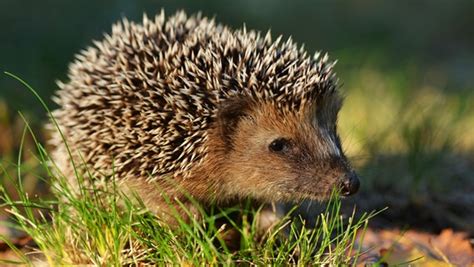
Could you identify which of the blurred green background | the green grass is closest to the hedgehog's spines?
the green grass

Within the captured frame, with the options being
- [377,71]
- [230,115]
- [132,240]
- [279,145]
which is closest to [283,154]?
[279,145]

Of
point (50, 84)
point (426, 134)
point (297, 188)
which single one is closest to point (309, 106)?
point (297, 188)

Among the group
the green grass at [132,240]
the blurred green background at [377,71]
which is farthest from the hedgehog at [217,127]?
the blurred green background at [377,71]

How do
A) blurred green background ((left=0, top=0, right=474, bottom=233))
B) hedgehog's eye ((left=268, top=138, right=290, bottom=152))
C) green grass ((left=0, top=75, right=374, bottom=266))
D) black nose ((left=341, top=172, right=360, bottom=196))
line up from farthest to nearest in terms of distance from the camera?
blurred green background ((left=0, top=0, right=474, bottom=233)) → hedgehog's eye ((left=268, top=138, right=290, bottom=152)) → black nose ((left=341, top=172, right=360, bottom=196)) → green grass ((left=0, top=75, right=374, bottom=266))

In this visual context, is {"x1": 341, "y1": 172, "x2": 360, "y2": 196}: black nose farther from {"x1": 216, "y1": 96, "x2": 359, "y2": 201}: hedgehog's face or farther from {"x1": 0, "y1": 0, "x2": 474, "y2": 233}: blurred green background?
{"x1": 0, "y1": 0, "x2": 474, "y2": 233}: blurred green background

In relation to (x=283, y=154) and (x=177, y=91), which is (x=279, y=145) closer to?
(x=283, y=154)
